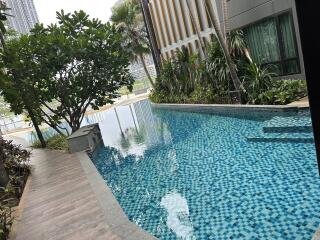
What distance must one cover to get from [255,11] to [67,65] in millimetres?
8948

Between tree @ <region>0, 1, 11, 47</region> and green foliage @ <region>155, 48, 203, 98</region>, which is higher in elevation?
tree @ <region>0, 1, 11, 47</region>

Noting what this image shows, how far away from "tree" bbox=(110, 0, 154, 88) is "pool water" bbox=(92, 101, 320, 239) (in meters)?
16.0

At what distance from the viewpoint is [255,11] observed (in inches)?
535

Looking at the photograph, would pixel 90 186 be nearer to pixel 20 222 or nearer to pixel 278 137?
pixel 20 222

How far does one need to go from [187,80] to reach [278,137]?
417 inches

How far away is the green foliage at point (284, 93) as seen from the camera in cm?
1066

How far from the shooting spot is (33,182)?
900 cm

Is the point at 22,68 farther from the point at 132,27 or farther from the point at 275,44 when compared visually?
the point at 132,27

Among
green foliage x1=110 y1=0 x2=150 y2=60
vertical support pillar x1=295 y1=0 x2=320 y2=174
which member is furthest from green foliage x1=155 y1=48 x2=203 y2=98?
vertical support pillar x1=295 y1=0 x2=320 y2=174

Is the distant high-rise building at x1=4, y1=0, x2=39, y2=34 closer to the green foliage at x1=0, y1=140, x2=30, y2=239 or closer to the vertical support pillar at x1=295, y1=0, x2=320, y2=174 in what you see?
the green foliage at x1=0, y1=140, x2=30, y2=239

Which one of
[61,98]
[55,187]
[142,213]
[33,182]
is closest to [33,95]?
[61,98]

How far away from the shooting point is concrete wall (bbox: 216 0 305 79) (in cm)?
1180

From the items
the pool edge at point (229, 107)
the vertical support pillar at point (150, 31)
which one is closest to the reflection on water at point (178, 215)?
the pool edge at point (229, 107)

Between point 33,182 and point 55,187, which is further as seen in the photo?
point 33,182
